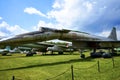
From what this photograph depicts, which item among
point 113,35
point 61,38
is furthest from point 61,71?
→ point 113,35

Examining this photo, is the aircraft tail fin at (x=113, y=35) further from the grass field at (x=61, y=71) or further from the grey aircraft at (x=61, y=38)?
the grass field at (x=61, y=71)

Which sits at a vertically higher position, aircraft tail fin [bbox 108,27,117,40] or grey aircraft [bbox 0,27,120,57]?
aircraft tail fin [bbox 108,27,117,40]

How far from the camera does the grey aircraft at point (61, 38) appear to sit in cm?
2016

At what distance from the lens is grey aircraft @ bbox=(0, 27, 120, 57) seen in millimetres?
20163

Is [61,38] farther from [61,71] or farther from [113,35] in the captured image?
[113,35]

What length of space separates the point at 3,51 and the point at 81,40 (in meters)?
34.5

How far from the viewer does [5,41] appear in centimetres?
1914

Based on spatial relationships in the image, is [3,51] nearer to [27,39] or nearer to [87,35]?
[87,35]

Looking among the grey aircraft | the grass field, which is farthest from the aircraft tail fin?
the grass field

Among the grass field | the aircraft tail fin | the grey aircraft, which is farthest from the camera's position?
the aircraft tail fin

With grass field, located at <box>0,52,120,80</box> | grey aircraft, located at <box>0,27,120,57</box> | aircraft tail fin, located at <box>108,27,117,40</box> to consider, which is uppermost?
aircraft tail fin, located at <box>108,27,117,40</box>

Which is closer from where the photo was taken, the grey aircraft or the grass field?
the grass field

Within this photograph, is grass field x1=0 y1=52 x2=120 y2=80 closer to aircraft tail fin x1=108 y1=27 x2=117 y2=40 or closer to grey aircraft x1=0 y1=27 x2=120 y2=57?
grey aircraft x1=0 y1=27 x2=120 y2=57

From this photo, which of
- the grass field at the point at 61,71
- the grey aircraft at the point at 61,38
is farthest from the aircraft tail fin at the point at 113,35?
the grass field at the point at 61,71
